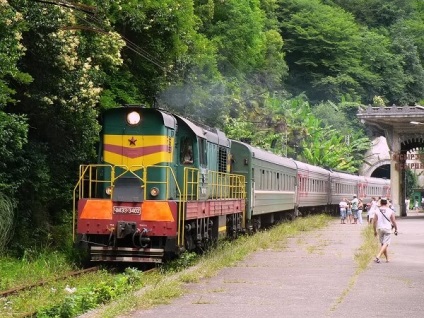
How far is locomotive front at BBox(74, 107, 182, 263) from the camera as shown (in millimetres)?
16359

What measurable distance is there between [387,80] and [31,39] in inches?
2993

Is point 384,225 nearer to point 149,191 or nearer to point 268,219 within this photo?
point 149,191

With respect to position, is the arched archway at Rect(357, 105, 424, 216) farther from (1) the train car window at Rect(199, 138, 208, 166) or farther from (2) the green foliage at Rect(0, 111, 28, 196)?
(2) the green foliage at Rect(0, 111, 28, 196)

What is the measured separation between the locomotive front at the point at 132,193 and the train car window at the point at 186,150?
468mm

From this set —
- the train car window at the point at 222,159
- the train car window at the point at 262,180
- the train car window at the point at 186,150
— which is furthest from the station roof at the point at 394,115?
the train car window at the point at 186,150

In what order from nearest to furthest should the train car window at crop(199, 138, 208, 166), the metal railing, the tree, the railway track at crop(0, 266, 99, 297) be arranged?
the railway track at crop(0, 266, 99, 297), the metal railing, the train car window at crop(199, 138, 208, 166), the tree

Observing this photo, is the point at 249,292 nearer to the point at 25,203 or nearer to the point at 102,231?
the point at 102,231

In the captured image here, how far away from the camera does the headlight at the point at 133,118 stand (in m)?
17.2

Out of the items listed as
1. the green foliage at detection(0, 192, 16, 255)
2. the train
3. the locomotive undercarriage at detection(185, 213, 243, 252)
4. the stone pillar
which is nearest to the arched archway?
the stone pillar

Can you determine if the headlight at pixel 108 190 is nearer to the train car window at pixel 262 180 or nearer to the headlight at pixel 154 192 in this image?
the headlight at pixel 154 192

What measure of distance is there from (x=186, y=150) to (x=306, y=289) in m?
5.19

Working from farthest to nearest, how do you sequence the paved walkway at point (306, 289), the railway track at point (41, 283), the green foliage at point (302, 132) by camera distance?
the green foliage at point (302, 132), the railway track at point (41, 283), the paved walkway at point (306, 289)

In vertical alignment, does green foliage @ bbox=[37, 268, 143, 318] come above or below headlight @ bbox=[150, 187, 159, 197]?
below

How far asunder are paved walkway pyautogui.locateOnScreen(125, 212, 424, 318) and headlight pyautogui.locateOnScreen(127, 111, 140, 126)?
11.6ft
